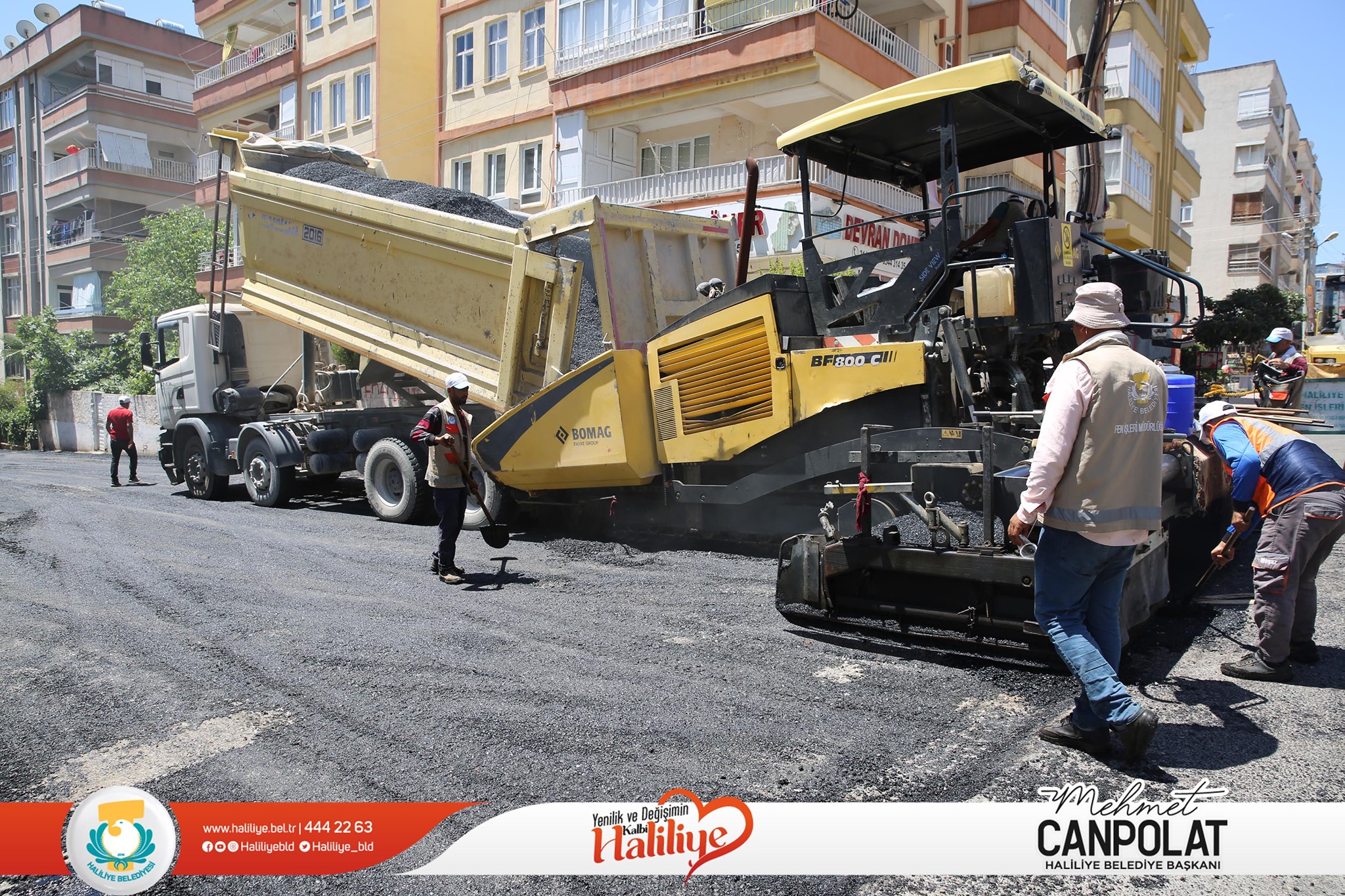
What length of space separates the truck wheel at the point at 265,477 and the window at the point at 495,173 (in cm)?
1271

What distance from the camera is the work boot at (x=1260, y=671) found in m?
4.13

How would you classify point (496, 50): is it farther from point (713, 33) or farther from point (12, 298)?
point (12, 298)

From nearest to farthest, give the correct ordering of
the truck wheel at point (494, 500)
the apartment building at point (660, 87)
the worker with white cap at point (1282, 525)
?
the worker with white cap at point (1282, 525) < the truck wheel at point (494, 500) < the apartment building at point (660, 87)

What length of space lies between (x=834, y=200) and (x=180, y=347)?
912cm

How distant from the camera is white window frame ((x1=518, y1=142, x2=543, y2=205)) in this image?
21.1m

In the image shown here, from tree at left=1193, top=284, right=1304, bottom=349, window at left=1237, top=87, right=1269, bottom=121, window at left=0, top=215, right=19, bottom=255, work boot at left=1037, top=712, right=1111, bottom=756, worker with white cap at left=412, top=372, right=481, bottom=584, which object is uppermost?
window at left=1237, top=87, right=1269, bottom=121

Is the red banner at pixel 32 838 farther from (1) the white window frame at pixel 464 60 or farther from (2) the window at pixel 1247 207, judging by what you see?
(2) the window at pixel 1247 207

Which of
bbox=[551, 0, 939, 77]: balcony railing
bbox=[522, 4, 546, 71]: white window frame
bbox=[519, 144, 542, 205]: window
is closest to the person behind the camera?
bbox=[551, 0, 939, 77]: balcony railing

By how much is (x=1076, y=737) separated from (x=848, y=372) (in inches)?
114

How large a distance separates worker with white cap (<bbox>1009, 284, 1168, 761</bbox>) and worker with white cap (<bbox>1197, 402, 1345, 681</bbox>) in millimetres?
1259

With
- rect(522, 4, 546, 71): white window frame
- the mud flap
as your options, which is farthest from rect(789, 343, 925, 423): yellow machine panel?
rect(522, 4, 546, 71): white window frame

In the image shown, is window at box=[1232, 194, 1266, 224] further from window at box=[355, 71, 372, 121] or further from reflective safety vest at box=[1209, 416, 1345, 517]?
reflective safety vest at box=[1209, 416, 1345, 517]

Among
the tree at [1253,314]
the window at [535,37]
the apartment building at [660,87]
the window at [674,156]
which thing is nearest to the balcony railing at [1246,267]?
the tree at [1253,314]

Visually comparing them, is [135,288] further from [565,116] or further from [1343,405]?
[1343,405]
